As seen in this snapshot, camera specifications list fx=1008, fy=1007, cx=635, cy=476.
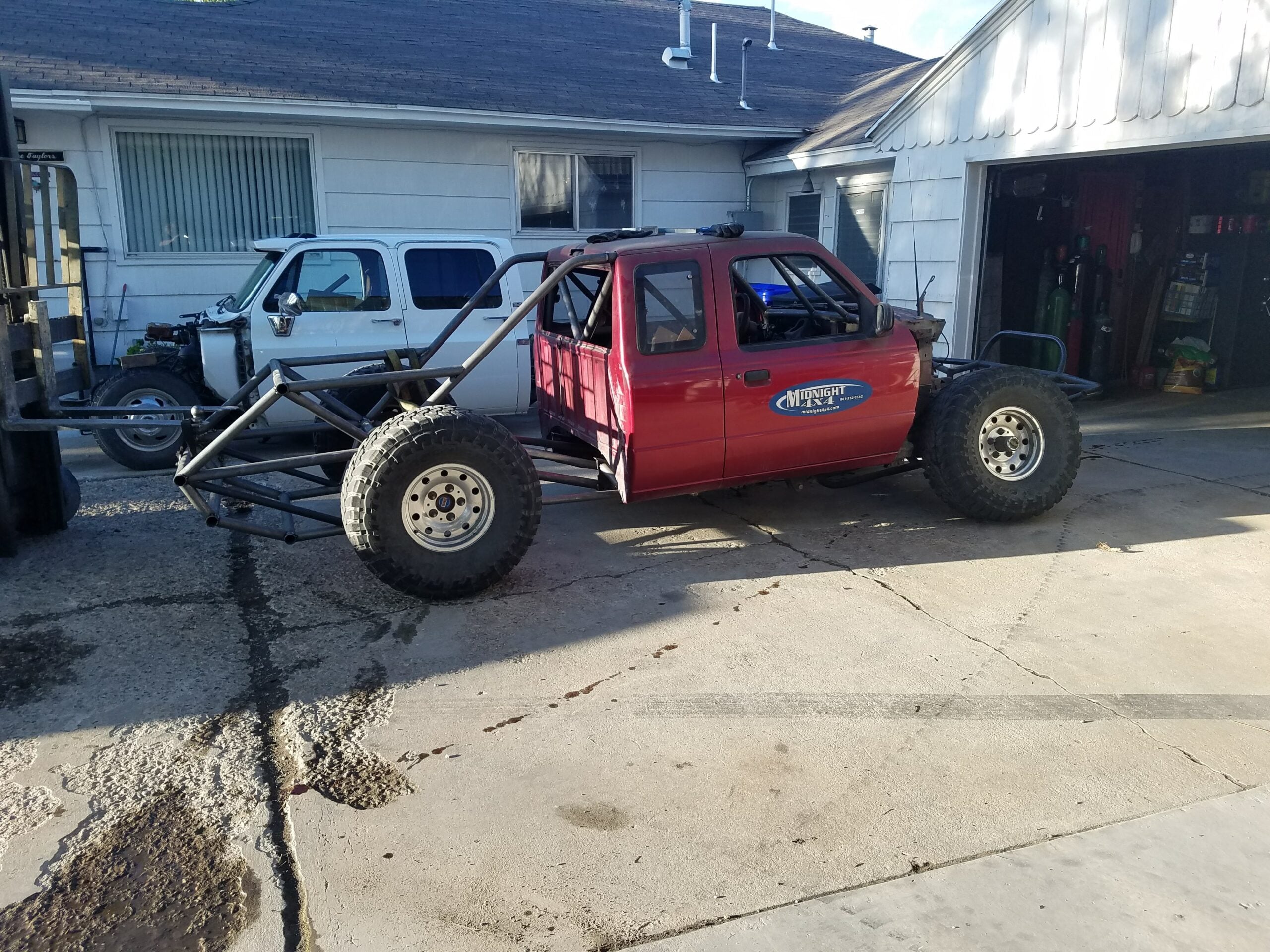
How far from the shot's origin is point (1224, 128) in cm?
784

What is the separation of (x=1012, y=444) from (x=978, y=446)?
0.34 meters

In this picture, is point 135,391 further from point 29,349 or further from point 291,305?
point 29,349

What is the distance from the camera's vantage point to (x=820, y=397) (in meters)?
6.10

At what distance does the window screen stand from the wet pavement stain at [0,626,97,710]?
15.5ft

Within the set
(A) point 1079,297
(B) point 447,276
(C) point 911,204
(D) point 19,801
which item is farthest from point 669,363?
(A) point 1079,297

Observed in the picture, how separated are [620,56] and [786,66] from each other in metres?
2.98

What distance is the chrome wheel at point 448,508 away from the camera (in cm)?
525

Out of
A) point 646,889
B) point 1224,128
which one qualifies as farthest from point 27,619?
point 1224,128

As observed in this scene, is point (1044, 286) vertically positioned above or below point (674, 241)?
below

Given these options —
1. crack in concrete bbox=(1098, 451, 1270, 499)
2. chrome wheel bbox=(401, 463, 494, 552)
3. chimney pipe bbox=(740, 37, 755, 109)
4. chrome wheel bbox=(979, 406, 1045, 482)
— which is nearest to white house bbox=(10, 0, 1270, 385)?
chimney pipe bbox=(740, 37, 755, 109)

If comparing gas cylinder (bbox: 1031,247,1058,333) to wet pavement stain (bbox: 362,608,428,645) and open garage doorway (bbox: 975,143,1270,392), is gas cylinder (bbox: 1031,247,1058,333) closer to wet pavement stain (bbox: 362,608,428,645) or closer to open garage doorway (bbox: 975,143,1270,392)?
open garage doorway (bbox: 975,143,1270,392)

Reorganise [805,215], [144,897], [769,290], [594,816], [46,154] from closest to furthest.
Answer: [144,897] → [594,816] → [769,290] → [46,154] → [805,215]

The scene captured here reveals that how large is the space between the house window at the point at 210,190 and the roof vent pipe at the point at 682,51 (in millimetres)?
5850

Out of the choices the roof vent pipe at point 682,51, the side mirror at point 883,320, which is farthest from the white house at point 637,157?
the side mirror at point 883,320
